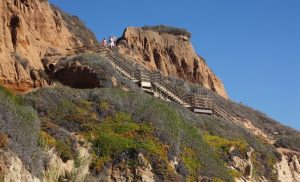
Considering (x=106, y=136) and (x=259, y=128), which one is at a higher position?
(x=259, y=128)

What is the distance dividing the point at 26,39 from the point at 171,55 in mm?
27200

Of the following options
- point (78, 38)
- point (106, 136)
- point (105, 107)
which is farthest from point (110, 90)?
point (78, 38)

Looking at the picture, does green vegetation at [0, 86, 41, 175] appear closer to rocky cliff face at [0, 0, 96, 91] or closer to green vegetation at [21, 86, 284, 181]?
green vegetation at [21, 86, 284, 181]

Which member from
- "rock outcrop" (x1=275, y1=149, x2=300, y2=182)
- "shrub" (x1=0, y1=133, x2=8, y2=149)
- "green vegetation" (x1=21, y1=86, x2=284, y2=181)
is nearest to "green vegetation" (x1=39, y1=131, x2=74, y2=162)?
"green vegetation" (x1=21, y1=86, x2=284, y2=181)

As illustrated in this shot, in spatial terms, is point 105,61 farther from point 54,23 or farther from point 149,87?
point 54,23

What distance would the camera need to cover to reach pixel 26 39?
4403 centimetres

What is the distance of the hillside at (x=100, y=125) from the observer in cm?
2293

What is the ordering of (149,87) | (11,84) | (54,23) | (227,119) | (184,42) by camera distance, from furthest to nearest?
(184,42) < (54,23) < (227,119) < (149,87) < (11,84)

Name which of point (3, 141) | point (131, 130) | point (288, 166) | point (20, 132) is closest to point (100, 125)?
point (131, 130)

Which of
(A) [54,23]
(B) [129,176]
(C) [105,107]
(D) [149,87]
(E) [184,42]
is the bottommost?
(B) [129,176]

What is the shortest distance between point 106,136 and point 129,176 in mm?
2447

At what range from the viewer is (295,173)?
143ft

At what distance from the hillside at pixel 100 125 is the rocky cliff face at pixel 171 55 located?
1087 cm

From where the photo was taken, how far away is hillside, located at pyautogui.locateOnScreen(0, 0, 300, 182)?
75.2 ft
